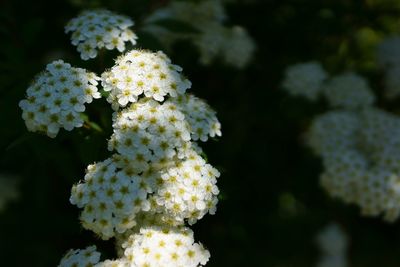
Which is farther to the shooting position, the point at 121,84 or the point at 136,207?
the point at 121,84

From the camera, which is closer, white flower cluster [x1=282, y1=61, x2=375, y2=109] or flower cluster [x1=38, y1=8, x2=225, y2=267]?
flower cluster [x1=38, y1=8, x2=225, y2=267]

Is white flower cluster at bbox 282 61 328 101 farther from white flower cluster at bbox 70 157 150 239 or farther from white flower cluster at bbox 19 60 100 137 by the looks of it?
white flower cluster at bbox 70 157 150 239

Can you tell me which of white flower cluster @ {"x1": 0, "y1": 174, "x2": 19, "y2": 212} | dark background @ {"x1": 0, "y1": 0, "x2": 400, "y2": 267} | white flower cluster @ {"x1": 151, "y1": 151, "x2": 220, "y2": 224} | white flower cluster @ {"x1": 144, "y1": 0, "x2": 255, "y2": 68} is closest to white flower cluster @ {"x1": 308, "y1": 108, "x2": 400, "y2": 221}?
dark background @ {"x1": 0, "y1": 0, "x2": 400, "y2": 267}

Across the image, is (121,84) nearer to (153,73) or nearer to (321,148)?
(153,73)

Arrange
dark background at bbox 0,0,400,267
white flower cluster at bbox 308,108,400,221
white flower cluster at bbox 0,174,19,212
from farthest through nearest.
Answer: white flower cluster at bbox 0,174,19,212, dark background at bbox 0,0,400,267, white flower cluster at bbox 308,108,400,221

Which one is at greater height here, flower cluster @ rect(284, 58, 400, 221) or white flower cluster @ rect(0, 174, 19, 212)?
flower cluster @ rect(284, 58, 400, 221)

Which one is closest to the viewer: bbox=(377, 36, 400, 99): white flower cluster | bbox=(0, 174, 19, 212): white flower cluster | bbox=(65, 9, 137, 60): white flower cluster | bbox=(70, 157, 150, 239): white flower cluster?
bbox=(70, 157, 150, 239): white flower cluster

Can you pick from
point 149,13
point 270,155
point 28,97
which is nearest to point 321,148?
point 270,155
